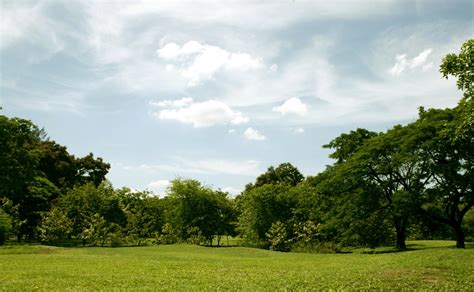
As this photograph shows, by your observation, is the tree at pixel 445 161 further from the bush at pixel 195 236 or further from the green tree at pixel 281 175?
the green tree at pixel 281 175

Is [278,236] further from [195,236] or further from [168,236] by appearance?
[168,236]

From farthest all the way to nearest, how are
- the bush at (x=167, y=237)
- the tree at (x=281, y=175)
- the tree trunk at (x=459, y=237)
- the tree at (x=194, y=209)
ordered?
1. the tree at (x=281, y=175)
2. the tree at (x=194, y=209)
3. the bush at (x=167, y=237)
4. the tree trunk at (x=459, y=237)

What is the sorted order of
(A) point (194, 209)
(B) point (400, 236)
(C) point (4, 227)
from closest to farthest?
(C) point (4, 227), (B) point (400, 236), (A) point (194, 209)

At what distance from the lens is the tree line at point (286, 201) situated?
34.3m

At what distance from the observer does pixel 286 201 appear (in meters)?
47.0

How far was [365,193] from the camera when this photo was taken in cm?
3694

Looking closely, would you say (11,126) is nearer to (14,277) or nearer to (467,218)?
(14,277)

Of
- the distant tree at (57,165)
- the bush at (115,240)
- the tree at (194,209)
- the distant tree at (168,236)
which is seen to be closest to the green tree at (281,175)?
the tree at (194,209)

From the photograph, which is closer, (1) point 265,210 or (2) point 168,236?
(2) point 168,236

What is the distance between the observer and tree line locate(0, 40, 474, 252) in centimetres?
3431

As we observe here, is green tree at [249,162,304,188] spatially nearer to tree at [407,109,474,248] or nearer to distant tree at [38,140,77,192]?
distant tree at [38,140,77,192]

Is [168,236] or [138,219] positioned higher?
[138,219]

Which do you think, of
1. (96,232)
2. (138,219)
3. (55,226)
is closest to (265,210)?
(138,219)

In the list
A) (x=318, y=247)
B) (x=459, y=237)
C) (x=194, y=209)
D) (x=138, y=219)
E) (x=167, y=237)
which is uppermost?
(x=194, y=209)
